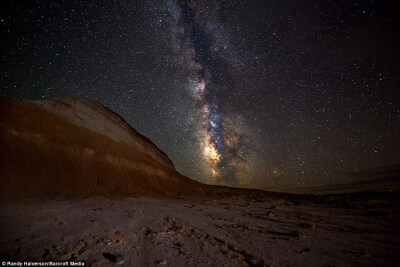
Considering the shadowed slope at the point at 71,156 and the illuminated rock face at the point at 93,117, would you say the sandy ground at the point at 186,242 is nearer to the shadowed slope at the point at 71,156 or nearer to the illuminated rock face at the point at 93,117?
the shadowed slope at the point at 71,156

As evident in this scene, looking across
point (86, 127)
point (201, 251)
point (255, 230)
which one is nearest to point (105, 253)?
point (201, 251)

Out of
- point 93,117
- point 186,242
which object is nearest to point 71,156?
point 93,117

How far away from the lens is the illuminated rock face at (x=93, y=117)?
16.7 metres

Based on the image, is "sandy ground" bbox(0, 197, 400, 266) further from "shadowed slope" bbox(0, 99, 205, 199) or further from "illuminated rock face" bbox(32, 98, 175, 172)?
"illuminated rock face" bbox(32, 98, 175, 172)

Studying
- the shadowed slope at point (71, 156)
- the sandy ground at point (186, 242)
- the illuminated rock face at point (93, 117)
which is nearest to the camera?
the sandy ground at point (186, 242)

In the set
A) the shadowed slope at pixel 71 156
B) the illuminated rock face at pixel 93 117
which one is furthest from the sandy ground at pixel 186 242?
the illuminated rock face at pixel 93 117

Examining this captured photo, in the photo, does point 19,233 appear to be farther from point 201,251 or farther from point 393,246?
point 393,246

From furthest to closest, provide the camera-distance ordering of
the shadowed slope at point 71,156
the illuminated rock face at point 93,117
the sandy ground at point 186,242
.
Answer: the illuminated rock face at point 93,117 → the shadowed slope at point 71,156 → the sandy ground at point 186,242

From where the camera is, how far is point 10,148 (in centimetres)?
1128

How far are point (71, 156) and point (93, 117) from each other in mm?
6128

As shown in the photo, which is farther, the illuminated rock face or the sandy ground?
the illuminated rock face

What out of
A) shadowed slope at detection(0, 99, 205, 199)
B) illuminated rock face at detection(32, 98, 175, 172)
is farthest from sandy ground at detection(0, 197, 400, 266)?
illuminated rock face at detection(32, 98, 175, 172)

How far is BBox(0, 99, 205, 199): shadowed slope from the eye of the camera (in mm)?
10906

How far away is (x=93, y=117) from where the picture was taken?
757 inches
